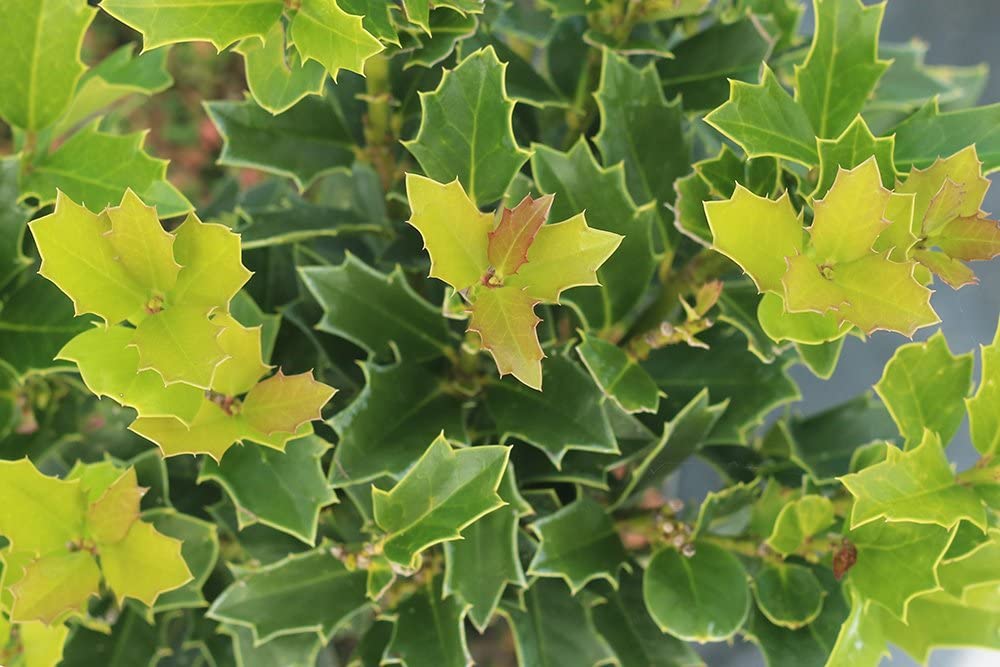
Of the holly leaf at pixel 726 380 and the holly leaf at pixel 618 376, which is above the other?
the holly leaf at pixel 618 376

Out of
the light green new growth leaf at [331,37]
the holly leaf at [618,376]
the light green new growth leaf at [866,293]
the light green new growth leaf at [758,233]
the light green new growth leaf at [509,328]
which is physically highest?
the light green new growth leaf at [331,37]

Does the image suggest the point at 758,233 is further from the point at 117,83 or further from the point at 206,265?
the point at 117,83

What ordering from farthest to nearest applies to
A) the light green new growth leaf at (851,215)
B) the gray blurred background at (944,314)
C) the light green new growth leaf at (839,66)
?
1. the gray blurred background at (944,314)
2. the light green new growth leaf at (839,66)
3. the light green new growth leaf at (851,215)

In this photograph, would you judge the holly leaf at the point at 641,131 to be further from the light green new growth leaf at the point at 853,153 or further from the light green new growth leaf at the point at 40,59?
the light green new growth leaf at the point at 40,59

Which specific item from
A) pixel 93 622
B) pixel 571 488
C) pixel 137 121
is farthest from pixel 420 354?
pixel 137 121

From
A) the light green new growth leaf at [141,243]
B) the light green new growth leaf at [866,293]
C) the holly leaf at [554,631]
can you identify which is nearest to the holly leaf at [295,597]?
the holly leaf at [554,631]
